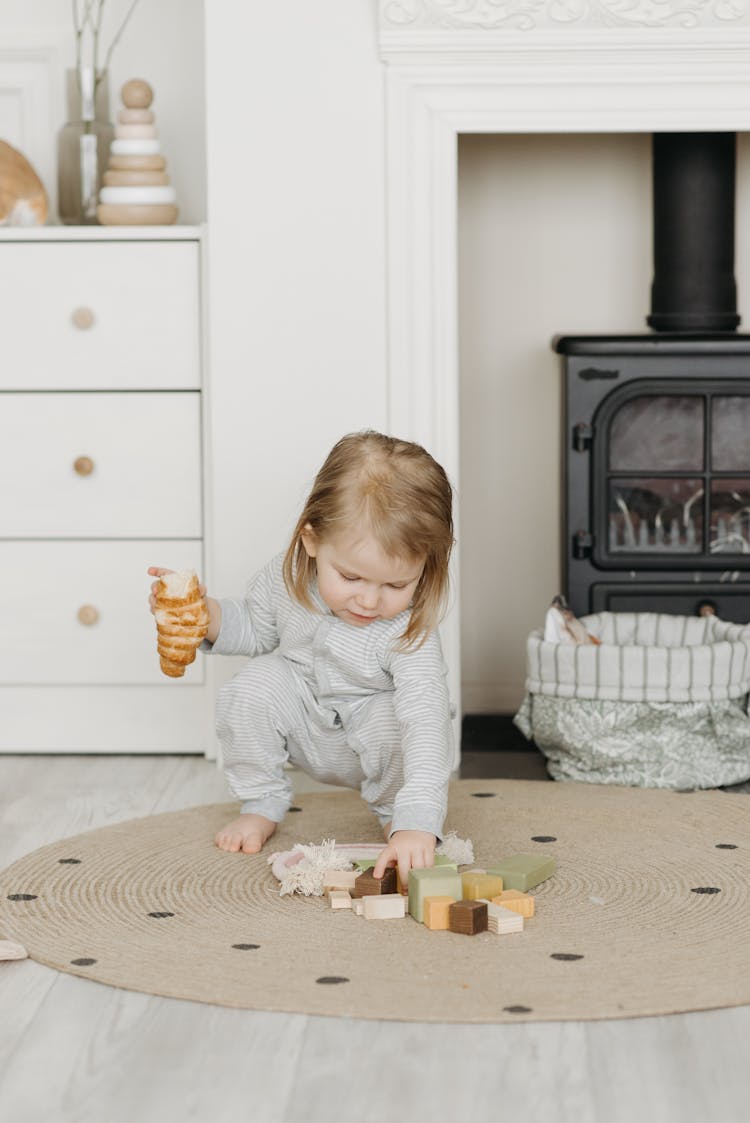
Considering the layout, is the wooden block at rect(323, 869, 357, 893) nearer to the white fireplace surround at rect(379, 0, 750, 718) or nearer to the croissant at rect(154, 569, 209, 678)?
the croissant at rect(154, 569, 209, 678)

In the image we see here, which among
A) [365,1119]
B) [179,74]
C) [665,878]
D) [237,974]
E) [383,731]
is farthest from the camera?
[179,74]

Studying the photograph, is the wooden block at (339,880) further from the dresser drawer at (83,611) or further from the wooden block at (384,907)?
the dresser drawer at (83,611)

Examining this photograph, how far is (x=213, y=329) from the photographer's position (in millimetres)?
2432

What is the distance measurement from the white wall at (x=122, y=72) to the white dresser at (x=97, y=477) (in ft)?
1.30

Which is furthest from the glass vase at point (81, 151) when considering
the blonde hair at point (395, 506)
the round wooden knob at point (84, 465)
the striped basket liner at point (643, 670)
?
the striped basket liner at point (643, 670)

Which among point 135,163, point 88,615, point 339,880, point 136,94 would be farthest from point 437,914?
point 136,94

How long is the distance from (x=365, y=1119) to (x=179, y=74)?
2128mm

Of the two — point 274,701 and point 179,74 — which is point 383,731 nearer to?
point 274,701

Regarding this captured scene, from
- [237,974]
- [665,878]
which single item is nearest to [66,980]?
[237,974]

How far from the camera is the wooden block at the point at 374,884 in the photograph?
1675 mm

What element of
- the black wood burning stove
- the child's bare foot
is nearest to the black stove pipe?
the black wood burning stove

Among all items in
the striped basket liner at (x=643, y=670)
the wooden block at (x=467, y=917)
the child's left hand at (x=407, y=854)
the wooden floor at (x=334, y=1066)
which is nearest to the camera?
the wooden floor at (x=334, y=1066)

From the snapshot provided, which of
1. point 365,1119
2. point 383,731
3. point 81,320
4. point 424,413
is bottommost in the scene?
point 365,1119

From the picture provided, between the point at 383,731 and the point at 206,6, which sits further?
the point at 206,6
